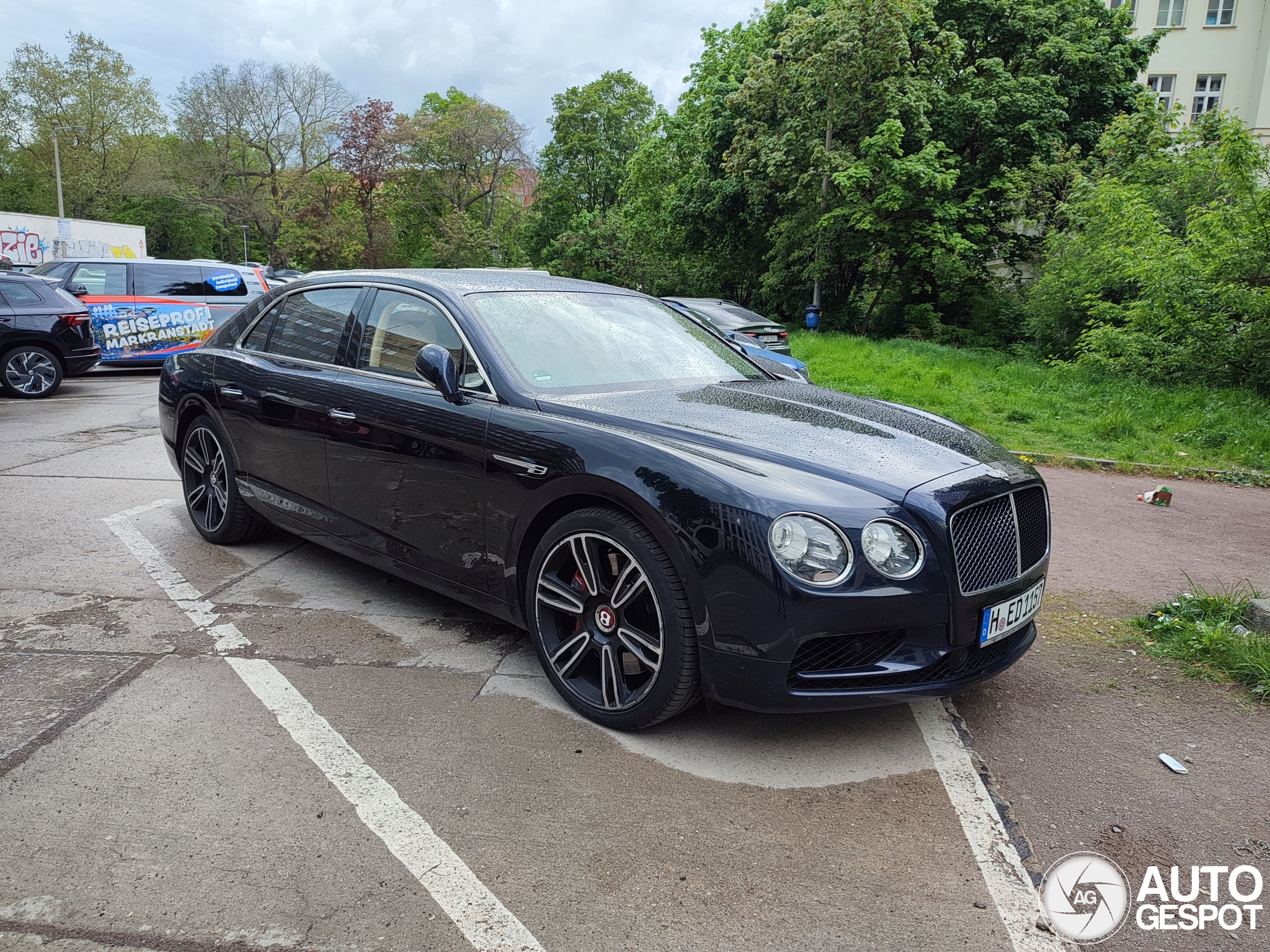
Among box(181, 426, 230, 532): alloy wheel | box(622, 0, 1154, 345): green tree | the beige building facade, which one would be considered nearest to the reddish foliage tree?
box(622, 0, 1154, 345): green tree

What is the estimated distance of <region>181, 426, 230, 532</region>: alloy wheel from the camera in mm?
5109

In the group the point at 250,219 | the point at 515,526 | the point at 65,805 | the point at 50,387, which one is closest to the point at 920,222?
the point at 50,387

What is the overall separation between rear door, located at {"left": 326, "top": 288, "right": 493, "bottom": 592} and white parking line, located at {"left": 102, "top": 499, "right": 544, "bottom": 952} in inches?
28.9

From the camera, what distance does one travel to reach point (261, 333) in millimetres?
4891

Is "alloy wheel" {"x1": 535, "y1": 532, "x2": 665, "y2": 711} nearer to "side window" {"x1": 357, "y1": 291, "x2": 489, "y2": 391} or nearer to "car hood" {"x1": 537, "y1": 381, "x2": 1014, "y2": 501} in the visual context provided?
"car hood" {"x1": 537, "y1": 381, "x2": 1014, "y2": 501}

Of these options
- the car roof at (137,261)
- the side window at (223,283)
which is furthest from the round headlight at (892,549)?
the side window at (223,283)

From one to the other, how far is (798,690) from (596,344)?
73.5 inches

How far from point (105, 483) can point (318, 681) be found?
442 cm

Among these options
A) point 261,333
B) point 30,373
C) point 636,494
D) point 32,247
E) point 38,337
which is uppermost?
point 32,247

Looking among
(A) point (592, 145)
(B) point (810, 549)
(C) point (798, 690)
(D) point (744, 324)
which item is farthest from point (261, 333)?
(A) point (592, 145)

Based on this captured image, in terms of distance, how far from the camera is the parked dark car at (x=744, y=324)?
13.2 m

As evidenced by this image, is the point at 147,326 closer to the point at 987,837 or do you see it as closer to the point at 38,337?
the point at 38,337

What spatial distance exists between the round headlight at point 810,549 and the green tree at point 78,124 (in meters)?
53.2

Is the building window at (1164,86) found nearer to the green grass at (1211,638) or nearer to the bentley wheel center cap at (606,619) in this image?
the green grass at (1211,638)
